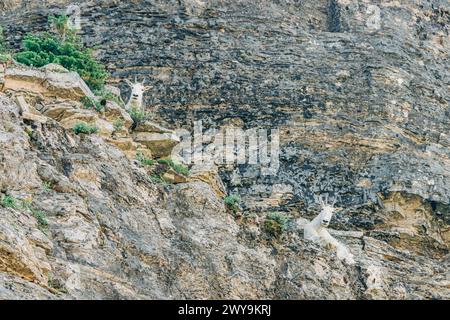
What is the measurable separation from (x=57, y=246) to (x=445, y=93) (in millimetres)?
22023

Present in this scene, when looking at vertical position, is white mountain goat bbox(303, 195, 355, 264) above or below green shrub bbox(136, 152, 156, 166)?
below

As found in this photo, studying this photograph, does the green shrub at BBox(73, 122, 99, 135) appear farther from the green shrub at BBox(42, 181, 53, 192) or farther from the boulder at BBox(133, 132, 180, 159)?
the green shrub at BBox(42, 181, 53, 192)

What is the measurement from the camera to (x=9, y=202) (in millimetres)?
18734

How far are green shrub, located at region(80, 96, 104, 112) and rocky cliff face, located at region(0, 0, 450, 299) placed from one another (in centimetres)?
112

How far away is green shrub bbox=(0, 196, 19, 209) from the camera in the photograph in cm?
1856

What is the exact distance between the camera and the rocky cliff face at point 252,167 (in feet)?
65.6

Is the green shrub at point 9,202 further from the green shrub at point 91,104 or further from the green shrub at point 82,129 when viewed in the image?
the green shrub at point 91,104

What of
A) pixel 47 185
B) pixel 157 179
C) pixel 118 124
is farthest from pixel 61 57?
pixel 47 185

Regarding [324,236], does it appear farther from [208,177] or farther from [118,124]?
[118,124]

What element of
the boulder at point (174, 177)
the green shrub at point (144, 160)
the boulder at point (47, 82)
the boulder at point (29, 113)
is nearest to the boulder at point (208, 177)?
the boulder at point (174, 177)

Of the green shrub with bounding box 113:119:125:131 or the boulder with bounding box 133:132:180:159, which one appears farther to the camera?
the boulder with bounding box 133:132:180:159

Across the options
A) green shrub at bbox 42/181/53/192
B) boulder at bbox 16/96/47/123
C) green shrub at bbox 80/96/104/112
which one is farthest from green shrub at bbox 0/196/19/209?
green shrub at bbox 80/96/104/112

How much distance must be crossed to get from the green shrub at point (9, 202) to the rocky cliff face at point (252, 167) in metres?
0.23
